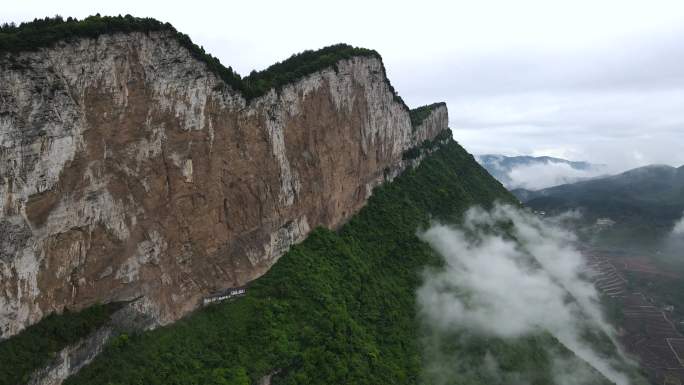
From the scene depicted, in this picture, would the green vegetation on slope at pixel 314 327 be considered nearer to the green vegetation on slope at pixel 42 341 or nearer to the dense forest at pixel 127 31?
the green vegetation on slope at pixel 42 341

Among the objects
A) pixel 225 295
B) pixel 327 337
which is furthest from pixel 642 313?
pixel 225 295

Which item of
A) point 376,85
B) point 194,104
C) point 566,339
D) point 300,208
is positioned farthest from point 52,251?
point 566,339

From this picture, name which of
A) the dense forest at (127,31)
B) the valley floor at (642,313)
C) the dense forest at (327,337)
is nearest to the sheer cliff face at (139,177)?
the dense forest at (127,31)

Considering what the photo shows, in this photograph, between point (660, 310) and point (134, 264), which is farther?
point (660, 310)

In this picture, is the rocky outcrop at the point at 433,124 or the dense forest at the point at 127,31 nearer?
the dense forest at the point at 127,31

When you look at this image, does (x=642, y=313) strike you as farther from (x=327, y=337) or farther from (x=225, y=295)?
(x=225, y=295)

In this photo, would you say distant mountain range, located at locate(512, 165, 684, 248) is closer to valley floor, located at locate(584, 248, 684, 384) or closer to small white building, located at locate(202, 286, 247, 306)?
valley floor, located at locate(584, 248, 684, 384)

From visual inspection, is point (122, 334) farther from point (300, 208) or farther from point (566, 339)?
point (566, 339)
